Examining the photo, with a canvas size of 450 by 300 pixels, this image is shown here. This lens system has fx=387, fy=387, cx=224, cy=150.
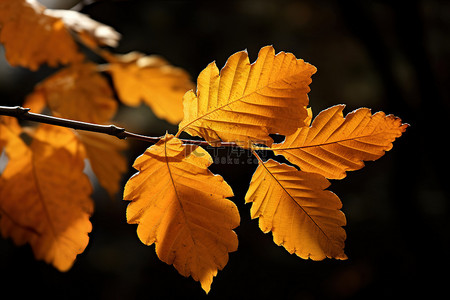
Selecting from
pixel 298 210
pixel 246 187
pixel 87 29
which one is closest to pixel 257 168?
pixel 298 210

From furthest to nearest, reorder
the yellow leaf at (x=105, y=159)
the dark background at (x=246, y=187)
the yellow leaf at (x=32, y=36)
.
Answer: the dark background at (x=246, y=187) → the yellow leaf at (x=105, y=159) → the yellow leaf at (x=32, y=36)

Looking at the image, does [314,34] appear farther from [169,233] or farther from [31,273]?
[169,233]

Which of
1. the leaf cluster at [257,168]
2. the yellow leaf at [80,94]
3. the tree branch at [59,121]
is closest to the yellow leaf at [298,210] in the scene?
the leaf cluster at [257,168]

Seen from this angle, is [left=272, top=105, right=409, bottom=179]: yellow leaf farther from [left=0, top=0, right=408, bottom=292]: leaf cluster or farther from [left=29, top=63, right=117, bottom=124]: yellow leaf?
[left=29, top=63, right=117, bottom=124]: yellow leaf

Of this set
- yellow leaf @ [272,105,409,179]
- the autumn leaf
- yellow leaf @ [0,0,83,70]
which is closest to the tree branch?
the autumn leaf

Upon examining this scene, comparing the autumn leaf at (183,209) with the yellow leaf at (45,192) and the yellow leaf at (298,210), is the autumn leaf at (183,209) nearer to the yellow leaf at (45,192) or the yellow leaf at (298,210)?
the yellow leaf at (298,210)

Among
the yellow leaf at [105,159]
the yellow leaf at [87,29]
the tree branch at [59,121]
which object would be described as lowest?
the yellow leaf at [105,159]

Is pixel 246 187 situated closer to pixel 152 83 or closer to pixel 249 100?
pixel 152 83
